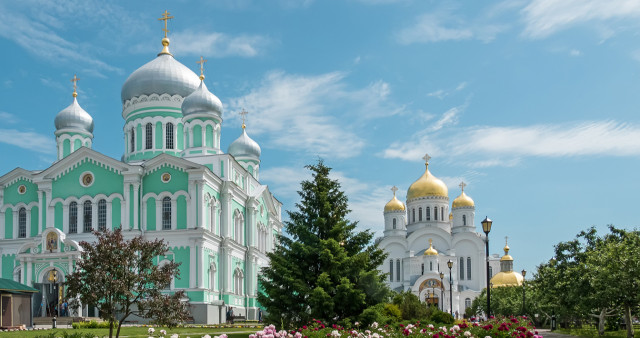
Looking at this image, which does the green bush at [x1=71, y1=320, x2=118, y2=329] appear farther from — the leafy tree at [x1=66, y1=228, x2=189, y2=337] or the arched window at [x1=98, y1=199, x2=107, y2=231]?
the leafy tree at [x1=66, y1=228, x2=189, y2=337]

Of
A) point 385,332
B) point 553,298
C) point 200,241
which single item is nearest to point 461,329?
point 385,332

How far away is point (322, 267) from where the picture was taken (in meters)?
22.8

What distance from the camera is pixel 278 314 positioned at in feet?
73.3

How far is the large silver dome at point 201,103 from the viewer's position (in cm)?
4375

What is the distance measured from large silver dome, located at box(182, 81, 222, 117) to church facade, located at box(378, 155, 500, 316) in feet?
105

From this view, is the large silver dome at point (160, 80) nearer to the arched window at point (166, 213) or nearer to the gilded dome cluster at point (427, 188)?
the arched window at point (166, 213)

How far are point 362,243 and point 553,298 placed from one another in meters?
12.8

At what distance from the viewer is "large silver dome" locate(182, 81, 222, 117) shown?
43750 mm

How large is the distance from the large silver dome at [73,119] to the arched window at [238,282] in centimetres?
1510

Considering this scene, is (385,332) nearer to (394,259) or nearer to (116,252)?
(116,252)

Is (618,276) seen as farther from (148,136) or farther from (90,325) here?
(148,136)

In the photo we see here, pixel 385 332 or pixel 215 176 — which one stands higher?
pixel 215 176

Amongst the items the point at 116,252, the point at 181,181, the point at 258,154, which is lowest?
the point at 116,252

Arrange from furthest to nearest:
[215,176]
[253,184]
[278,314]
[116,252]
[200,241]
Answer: [253,184] < [215,176] < [200,241] < [278,314] < [116,252]
